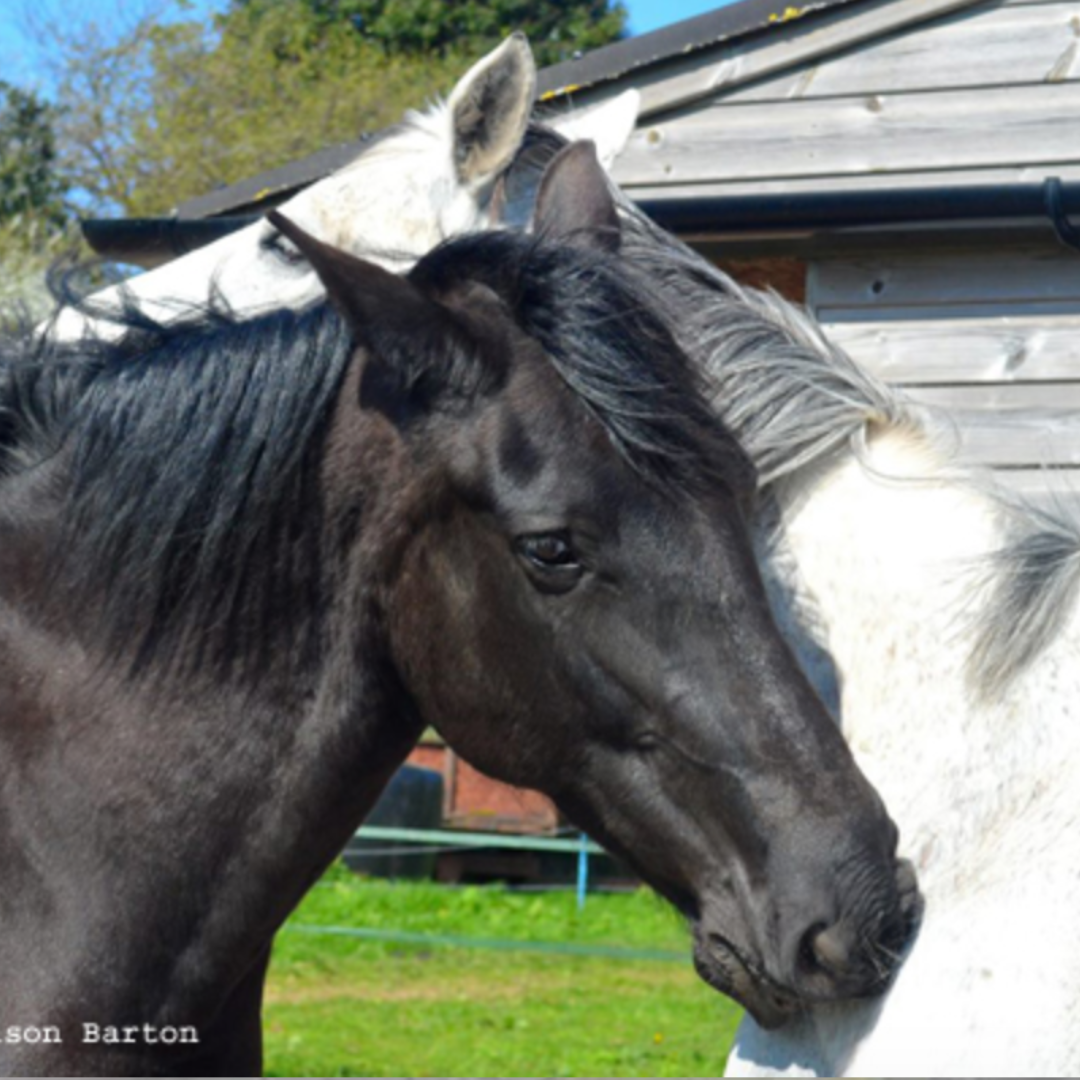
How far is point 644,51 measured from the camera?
21.8ft

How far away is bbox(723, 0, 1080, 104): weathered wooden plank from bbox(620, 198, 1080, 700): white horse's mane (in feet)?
12.2

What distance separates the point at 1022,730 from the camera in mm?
2424

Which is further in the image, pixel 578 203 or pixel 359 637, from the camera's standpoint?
pixel 578 203

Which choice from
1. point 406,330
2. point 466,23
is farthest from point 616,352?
point 466,23

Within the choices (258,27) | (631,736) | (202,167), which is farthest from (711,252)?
(258,27)

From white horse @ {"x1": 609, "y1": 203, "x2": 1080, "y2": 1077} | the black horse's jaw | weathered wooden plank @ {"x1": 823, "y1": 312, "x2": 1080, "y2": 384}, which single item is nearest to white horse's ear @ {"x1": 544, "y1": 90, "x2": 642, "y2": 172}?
weathered wooden plank @ {"x1": 823, "y1": 312, "x2": 1080, "y2": 384}

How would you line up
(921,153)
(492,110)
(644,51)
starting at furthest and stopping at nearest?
(644,51), (921,153), (492,110)

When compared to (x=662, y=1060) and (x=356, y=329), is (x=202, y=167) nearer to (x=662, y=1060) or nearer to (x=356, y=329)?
(x=662, y=1060)

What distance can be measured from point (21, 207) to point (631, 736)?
20173 millimetres

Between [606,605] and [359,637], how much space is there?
422 mm

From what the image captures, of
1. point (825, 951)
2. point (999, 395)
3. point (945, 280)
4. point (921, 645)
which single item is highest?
point (921, 645)

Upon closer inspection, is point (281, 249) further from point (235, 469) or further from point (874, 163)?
point (874, 163)

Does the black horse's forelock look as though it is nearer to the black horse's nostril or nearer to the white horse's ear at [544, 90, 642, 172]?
the black horse's nostril

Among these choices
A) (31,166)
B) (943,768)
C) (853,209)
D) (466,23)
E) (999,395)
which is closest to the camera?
(943,768)
